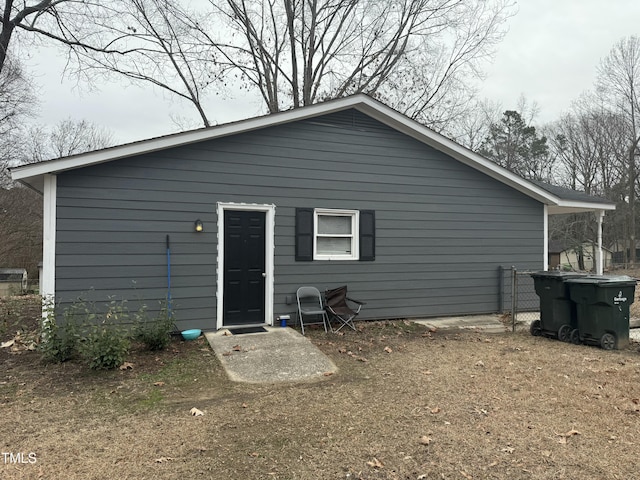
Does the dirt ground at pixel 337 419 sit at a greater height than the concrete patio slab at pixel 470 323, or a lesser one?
lesser

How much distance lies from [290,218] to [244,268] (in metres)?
1.14

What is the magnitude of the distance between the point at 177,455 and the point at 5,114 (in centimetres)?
1762

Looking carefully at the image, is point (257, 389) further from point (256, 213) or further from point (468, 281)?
point (468, 281)

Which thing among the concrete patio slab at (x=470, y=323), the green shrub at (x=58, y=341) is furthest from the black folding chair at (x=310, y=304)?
the green shrub at (x=58, y=341)

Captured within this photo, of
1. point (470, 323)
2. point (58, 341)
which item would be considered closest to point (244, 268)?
point (58, 341)

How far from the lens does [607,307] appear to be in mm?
5723

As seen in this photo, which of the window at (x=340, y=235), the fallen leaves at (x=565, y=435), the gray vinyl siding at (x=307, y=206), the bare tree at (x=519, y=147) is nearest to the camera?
the fallen leaves at (x=565, y=435)

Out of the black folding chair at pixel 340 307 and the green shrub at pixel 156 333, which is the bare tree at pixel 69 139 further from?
the black folding chair at pixel 340 307

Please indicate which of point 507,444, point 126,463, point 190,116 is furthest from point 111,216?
point 190,116

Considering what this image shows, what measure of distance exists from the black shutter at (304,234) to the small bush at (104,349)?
307cm

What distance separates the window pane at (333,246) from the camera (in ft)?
23.8

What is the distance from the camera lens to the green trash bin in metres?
A: 5.70

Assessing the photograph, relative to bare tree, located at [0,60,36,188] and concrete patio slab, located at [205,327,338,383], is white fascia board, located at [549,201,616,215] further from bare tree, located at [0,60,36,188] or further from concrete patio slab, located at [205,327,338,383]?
bare tree, located at [0,60,36,188]

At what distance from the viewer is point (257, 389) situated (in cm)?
426
